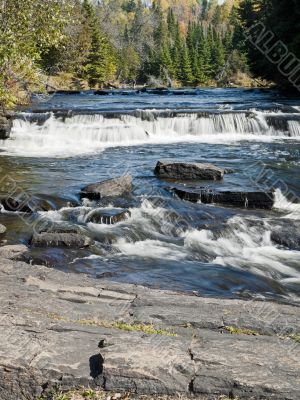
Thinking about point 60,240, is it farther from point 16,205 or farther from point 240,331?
point 240,331

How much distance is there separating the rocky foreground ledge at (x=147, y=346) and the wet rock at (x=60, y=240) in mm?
3846

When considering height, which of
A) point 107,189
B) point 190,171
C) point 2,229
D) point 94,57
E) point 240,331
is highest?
point 94,57

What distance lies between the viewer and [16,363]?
4.29 meters

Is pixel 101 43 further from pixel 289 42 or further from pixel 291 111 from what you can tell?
pixel 291 111

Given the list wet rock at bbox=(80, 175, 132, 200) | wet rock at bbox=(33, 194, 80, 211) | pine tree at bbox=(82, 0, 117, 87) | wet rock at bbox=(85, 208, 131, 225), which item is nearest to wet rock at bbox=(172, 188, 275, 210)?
wet rock at bbox=(80, 175, 132, 200)

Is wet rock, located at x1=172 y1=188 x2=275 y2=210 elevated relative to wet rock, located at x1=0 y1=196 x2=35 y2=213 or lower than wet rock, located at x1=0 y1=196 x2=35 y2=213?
elevated

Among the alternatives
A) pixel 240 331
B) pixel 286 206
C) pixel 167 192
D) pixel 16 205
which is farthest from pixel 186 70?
pixel 240 331

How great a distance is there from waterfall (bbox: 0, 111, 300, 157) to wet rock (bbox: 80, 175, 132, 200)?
31.2ft

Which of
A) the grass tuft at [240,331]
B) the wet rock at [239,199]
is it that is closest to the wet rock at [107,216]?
the wet rock at [239,199]

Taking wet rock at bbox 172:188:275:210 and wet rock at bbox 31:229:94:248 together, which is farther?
wet rock at bbox 172:188:275:210

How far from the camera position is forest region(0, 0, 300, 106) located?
1393cm

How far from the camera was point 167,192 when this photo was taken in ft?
47.2

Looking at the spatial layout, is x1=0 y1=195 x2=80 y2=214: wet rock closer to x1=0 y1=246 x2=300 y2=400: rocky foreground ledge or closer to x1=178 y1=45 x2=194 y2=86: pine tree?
x1=0 y1=246 x2=300 y2=400: rocky foreground ledge

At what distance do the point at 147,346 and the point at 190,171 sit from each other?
11795 millimetres
